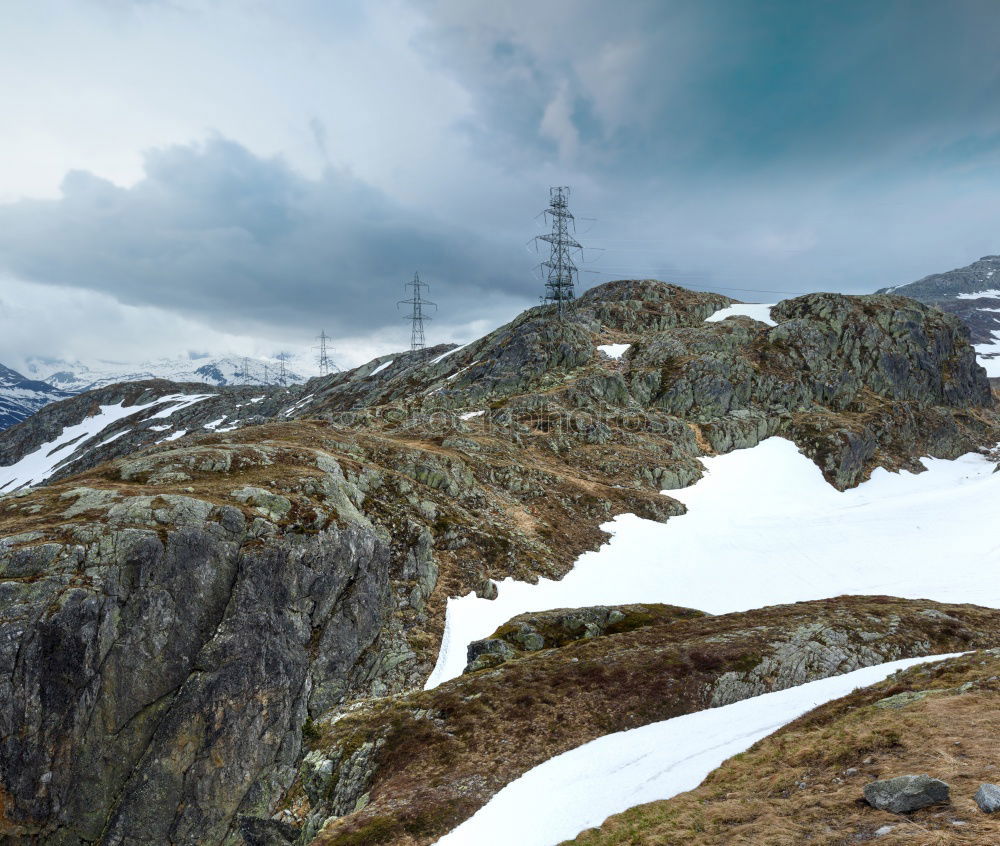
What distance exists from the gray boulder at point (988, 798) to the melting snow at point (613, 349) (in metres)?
94.3

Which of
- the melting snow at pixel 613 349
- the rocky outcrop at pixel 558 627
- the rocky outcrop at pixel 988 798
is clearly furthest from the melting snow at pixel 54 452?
the rocky outcrop at pixel 988 798

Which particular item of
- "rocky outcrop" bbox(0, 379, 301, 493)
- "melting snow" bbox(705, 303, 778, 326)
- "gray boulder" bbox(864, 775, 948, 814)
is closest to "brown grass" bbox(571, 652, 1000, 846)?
"gray boulder" bbox(864, 775, 948, 814)

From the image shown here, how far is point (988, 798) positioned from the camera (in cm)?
851

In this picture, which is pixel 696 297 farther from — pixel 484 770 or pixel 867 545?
pixel 484 770

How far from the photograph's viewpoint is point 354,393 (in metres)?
125

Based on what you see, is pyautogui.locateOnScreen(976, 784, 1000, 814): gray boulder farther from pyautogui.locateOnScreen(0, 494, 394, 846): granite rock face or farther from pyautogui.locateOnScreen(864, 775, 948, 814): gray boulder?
pyautogui.locateOnScreen(0, 494, 394, 846): granite rock face

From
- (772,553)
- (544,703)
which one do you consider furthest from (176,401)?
(544,703)

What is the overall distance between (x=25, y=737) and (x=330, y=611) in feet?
42.2

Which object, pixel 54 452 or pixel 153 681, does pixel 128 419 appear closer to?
pixel 54 452

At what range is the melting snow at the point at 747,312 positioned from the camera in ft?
374

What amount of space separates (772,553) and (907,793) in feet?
152

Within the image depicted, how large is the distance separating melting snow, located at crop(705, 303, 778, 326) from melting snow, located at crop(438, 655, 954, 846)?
108372 mm

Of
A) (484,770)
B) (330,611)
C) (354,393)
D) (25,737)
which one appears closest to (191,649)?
(25,737)

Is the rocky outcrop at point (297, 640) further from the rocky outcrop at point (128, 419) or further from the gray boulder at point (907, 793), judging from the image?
the rocky outcrop at point (128, 419)
